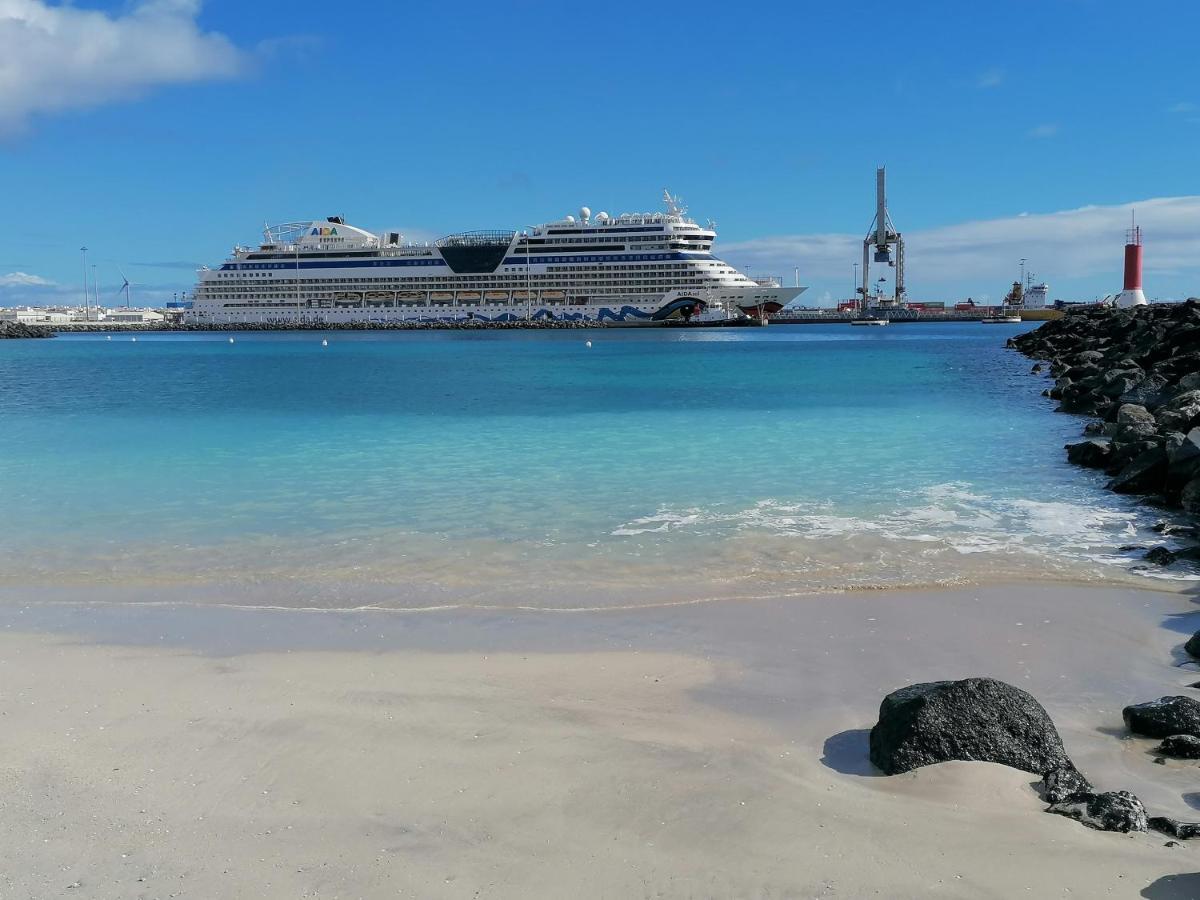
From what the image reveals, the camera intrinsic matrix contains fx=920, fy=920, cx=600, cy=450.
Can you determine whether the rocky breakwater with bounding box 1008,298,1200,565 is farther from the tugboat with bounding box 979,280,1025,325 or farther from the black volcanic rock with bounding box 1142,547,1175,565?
the tugboat with bounding box 979,280,1025,325

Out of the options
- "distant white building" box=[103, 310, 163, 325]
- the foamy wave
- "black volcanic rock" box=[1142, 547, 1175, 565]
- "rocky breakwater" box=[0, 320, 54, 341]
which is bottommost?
the foamy wave

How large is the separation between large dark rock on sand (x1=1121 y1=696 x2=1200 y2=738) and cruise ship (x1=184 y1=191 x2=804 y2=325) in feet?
269

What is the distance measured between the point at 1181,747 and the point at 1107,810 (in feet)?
2.61

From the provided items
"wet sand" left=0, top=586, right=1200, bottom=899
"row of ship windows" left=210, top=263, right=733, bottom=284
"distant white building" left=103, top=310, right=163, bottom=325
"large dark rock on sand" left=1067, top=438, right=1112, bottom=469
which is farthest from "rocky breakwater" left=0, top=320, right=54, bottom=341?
"wet sand" left=0, top=586, right=1200, bottom=899

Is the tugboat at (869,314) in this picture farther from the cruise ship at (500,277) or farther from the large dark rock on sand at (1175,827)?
the large dark rock on sand at (1175,827)

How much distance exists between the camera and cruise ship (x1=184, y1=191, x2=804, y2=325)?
85.1 meters

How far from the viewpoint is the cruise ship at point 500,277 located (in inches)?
3351

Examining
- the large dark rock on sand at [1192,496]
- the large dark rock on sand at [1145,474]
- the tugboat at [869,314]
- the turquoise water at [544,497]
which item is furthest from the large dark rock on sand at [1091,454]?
the tugboat at [869,314]

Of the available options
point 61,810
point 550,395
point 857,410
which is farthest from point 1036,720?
point 550,395

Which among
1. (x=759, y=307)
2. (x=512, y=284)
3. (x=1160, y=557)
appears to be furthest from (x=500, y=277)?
(x=1160, y=557)

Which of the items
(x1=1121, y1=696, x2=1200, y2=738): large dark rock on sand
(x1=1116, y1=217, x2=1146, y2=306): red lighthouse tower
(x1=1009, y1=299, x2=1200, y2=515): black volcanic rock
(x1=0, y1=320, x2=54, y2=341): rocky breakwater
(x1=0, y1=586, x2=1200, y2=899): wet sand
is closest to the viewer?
(x1=0, y1=586, x2=1200, y2=899): wet sand

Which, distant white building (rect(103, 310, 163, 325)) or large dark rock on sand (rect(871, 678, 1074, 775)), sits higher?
distant white building (rect(103, 310, 163, 325))

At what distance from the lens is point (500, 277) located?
90.1m

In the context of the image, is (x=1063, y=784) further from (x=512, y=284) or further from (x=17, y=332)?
(x=17, y=332)
